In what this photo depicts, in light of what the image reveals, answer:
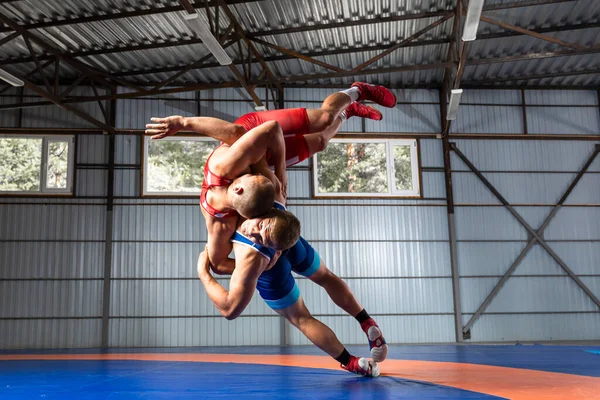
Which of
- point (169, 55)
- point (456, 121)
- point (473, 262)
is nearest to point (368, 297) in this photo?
point (473, 262)

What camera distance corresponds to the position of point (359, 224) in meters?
A: 15.0

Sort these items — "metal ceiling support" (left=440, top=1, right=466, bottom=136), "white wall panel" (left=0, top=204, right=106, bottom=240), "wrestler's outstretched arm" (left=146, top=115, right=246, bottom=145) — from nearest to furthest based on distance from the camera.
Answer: "wrestler's outstretched arm" (left=146, top=115, right=246, bottom=145) < "metal ceiling support" (left=440, top=1, right=466, bottom=136) < "white wall panel" (left=0, top=204, right=106, bottom=240)

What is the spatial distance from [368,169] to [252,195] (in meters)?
12.1

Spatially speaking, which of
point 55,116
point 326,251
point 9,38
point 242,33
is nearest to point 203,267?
point 242,33

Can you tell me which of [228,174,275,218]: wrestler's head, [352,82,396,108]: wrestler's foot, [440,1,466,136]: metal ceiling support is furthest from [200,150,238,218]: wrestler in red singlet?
[440,1,466,136]: metal ceiling support

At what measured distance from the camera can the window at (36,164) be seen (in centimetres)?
1481

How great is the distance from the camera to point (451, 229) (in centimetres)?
1495

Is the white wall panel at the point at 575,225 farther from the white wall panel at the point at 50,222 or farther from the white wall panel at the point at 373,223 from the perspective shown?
the white wall panel at the point at 50,222

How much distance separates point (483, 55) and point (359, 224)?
6.00 metres

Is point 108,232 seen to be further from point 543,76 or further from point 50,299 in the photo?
point 543,76

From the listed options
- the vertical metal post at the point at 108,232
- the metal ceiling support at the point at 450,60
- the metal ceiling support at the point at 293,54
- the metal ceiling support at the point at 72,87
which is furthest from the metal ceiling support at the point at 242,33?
the metal ceiling support at the point at 72,87

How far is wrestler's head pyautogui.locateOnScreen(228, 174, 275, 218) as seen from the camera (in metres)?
3.72

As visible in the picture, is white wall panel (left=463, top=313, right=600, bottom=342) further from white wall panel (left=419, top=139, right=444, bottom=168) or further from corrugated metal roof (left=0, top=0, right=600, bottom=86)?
corrugated metal roof (left=0, top=0, right=600, bottom=86)

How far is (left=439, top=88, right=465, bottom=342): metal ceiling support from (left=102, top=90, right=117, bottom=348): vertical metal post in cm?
957
